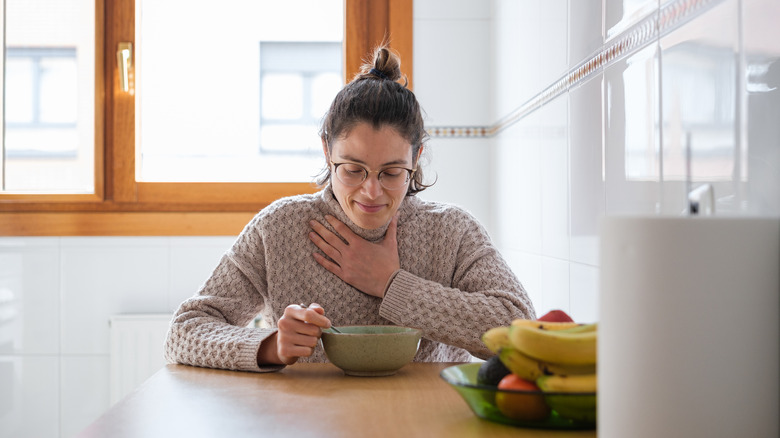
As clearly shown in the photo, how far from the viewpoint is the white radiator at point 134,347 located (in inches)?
109

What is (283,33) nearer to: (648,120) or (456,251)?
(456,251)

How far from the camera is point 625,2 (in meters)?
1.46

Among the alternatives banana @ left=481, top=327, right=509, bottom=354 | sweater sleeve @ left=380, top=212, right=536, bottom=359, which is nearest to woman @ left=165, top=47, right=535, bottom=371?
sweater sleeve @ left=380, top=212, right=536, bottom=359

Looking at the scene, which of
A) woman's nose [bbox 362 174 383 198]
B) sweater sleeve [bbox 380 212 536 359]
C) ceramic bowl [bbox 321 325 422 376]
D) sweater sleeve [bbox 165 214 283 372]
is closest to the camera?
ceramic bowl [bbox 321 325 422 376]

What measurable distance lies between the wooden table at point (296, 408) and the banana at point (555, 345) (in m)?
0.09

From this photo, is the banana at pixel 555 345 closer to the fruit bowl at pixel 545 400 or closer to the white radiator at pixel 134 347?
the fruit bowl at pixel 545 400

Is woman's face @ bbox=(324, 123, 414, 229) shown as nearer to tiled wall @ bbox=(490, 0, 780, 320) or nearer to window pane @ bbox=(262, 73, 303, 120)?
tiled wall @ bbox=(490, 0, 780, 320)

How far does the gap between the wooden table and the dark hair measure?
21.6 inches

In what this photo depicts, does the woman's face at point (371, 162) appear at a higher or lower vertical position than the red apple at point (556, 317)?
higher

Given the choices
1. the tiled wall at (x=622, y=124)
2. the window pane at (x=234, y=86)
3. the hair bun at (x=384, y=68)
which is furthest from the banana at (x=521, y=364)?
the window pane at (x=234, y=86)

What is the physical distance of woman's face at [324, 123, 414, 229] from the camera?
1.55 m

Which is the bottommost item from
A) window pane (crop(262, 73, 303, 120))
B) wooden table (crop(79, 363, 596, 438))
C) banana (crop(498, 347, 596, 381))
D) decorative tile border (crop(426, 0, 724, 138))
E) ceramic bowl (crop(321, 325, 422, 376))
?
wooden table (crop(79, 363, 596, 438))

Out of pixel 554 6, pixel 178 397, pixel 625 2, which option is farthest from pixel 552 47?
pixel 178 397

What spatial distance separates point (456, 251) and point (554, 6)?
699 millimetres
